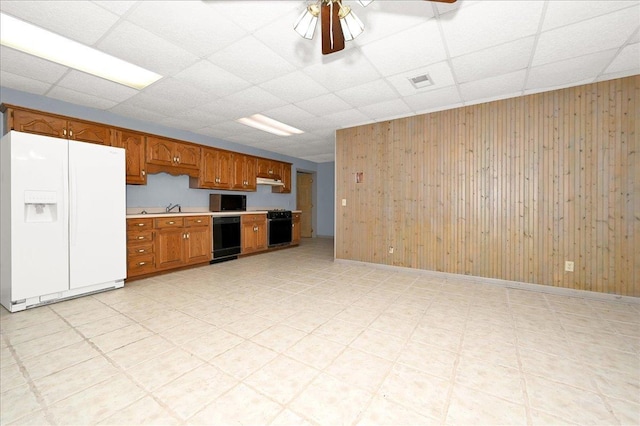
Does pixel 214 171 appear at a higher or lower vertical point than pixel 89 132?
lower

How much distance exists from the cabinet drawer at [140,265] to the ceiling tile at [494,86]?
17.2ft

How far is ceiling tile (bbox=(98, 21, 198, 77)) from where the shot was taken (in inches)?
89.9

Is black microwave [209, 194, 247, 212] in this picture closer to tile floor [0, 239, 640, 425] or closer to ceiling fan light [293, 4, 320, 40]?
tile floor [0, 239, 640, 425]

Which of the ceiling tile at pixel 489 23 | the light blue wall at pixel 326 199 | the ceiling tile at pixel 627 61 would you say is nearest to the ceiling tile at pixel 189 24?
the ceiling tile at pixel 489 23

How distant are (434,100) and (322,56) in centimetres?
202

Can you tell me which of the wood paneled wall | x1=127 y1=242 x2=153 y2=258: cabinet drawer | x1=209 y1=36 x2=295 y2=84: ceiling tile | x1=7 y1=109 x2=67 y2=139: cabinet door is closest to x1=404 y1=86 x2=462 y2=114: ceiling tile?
the wood paneled wall

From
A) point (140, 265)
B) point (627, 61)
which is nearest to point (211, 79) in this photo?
point (140, 265)

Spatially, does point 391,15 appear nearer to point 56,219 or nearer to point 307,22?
point 307,22

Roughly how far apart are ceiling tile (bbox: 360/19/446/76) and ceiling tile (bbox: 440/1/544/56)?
11 centimetres

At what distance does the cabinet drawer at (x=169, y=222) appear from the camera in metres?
4.24

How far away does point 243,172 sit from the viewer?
621 centimetres

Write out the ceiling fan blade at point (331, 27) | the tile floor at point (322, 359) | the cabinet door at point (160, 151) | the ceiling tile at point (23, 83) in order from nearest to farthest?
the tile floor at point (322, 359) → the ceiling fan blade at point (331, 27) → the ceiling tile at point (23, 83) → the cabinet door at point (160, 151)

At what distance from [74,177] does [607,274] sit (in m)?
6.70

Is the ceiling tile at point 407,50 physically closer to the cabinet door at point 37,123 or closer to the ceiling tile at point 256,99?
the ceiling tile at point 256,99
